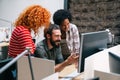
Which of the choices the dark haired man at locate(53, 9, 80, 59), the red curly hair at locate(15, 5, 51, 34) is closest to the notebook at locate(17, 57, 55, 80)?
the red curly hair at locate(15, 5, 51, 34)

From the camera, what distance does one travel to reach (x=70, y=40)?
283cm

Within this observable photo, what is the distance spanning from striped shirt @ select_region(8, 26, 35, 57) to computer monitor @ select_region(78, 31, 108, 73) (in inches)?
19.9

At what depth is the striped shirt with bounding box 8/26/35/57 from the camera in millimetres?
2072

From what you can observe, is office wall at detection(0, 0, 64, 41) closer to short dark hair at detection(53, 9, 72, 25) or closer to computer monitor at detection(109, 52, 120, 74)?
short dark hair at detection(53, 9, 72, 25)

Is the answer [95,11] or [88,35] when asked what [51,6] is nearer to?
[95,11]

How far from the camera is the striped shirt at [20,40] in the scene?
2.07 meters

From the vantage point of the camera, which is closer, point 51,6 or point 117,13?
point 117,13

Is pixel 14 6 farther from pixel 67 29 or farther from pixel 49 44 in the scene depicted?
pixel 49 44

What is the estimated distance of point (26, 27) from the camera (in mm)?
2182

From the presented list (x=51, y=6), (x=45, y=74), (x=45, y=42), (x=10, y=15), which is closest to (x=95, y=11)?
(x=51, y=6)

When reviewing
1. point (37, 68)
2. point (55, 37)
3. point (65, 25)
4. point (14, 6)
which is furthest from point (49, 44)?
point (14, 6)

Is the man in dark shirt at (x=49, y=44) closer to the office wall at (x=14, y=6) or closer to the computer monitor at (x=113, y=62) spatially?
the computer monitor at (x=113, y=62)

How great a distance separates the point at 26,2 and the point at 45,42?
2939 mm

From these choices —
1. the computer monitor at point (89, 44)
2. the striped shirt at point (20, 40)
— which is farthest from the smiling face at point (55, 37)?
the computer monitor at point (89, 44)
